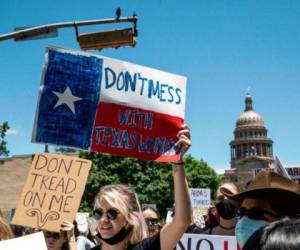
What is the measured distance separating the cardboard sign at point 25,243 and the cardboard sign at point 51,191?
35.6 inches

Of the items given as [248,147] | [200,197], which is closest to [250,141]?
[248,147]

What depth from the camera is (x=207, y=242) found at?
4422mm

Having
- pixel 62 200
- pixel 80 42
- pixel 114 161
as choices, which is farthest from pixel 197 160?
pixel 62 200

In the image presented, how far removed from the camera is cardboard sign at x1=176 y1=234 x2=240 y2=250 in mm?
4319

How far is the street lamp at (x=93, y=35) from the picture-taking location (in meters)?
7.97

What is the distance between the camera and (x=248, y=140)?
11775cm

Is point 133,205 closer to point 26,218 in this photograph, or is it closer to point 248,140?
point 26,218

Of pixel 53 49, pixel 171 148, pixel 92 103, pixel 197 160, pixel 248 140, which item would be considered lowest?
pixel 171 148

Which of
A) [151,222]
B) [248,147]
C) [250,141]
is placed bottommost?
[151,222]

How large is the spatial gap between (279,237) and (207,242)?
3.18 metres

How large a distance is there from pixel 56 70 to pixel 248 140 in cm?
11609

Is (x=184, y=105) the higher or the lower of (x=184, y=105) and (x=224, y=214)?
the higher

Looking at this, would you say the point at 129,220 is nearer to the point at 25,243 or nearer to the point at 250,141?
the point at 25,243

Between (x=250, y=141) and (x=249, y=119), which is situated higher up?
(x=249, y=119)
